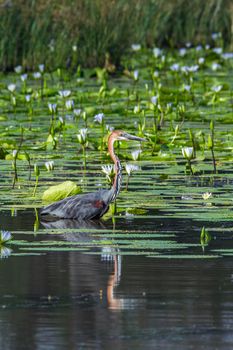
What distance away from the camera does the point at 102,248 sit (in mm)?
8055

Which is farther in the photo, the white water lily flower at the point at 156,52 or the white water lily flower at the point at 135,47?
the white water lily flower at the point at 135,47

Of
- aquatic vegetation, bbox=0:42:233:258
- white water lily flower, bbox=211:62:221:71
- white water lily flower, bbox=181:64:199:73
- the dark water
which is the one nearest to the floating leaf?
aquatic vegetation, bbox=0:42:233:258

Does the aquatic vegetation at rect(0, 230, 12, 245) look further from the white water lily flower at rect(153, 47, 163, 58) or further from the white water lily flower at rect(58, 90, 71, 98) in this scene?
the white water lily flower at rect(153, 47, 163, 58)

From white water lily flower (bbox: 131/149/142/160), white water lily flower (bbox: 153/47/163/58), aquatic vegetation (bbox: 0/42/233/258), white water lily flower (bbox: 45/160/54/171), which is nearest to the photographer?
aquatic vegetation (bbox: 0/42/233/258)

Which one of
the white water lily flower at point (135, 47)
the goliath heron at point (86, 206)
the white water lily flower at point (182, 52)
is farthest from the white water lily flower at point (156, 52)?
the goliath heron at point (86, 206)

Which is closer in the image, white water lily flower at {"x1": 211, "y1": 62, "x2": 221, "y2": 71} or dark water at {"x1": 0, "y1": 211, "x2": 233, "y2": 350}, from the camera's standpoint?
dark water at {"x1": 0, "y1": 211, "x2": 233, "y2": 350}

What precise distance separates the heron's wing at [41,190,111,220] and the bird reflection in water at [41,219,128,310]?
43mm

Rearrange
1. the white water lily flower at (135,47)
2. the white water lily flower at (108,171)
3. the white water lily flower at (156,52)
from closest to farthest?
the white water lily flower at (108,171) < the white water lily flower at (156,52) < the white water lily flower at (135,47)

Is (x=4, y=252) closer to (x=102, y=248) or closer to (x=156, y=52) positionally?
(x=102, y=248)

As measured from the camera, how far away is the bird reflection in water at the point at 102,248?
21.6ft

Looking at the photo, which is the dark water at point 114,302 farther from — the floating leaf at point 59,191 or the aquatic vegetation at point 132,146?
the floating leaf at point 59,191

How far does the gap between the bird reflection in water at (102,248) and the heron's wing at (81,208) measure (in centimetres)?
4

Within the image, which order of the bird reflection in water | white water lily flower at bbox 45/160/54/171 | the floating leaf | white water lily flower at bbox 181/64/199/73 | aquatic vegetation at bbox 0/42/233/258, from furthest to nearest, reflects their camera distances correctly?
white water lily flower at bbox 181/64/199/73, white water lily flower at bbox 45/160/54/171, the floating leaf, aquatic vegetation at bbox 0/42/233/258, the bird reflection in water

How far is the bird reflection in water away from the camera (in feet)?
21.6
